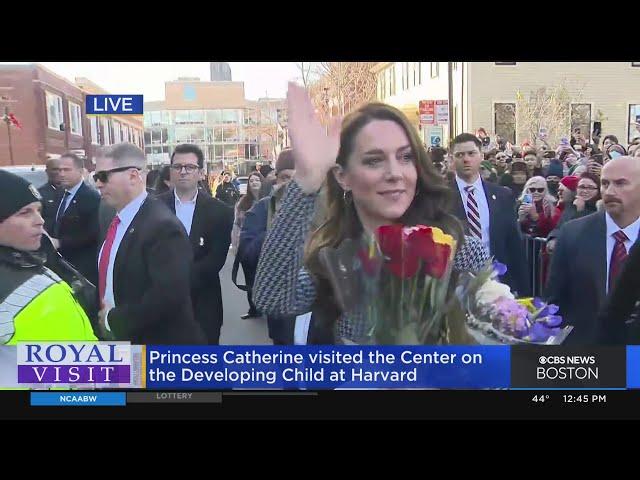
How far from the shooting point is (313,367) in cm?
340

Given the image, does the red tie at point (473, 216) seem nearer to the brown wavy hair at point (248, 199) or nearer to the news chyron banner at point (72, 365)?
the brown wavy hair at point (248, 199)

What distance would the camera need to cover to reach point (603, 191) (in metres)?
3.35

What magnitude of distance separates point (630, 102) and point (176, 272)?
251 cm

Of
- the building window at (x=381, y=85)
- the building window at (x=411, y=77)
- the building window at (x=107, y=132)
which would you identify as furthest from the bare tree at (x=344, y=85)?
the building window at (x=107, y=132)

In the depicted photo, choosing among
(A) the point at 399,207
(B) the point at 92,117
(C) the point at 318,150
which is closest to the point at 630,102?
(A) the point at 399,207

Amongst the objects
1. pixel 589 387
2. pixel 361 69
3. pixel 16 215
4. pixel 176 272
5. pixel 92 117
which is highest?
pixel 361 69

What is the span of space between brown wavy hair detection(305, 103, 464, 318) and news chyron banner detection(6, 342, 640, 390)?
0.44m

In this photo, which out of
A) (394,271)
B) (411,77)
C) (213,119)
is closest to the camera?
(411,77)

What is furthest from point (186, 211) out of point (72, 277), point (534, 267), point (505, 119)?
point (534, 267)

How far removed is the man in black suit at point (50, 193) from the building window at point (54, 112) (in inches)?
6.8

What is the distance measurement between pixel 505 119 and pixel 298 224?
1.21 meters

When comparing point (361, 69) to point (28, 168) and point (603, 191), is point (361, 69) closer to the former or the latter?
point (603, 191)

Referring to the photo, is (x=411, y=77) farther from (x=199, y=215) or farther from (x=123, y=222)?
(x=123, y=222)

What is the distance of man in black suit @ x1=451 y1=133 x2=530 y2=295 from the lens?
332cm
